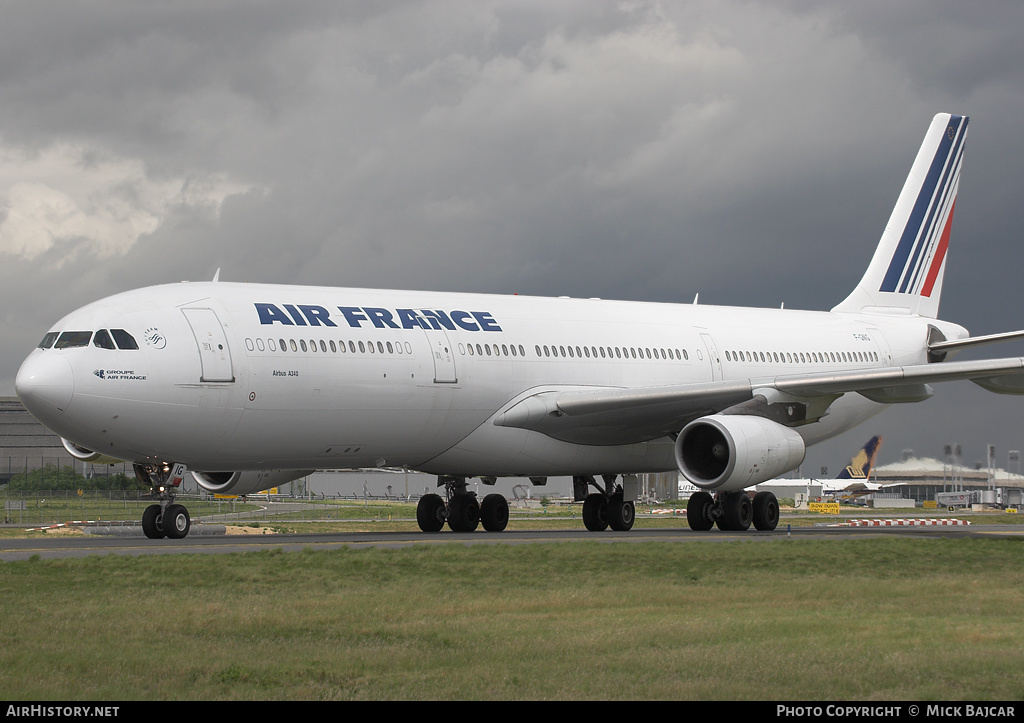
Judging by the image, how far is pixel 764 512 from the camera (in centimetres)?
2639

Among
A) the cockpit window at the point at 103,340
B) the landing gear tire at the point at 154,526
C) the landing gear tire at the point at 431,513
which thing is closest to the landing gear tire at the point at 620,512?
the landing gear tire at the point at 431,513

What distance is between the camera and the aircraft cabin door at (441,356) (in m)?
24.0

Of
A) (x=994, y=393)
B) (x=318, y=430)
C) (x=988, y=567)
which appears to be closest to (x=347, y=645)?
(x=988, y=567)

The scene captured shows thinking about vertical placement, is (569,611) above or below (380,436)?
below

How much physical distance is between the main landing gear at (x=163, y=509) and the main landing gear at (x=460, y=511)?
746cm

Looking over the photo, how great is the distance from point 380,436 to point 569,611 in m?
11.7

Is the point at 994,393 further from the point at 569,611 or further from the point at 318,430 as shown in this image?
the point at 569,611

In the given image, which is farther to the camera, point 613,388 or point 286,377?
point 613,388

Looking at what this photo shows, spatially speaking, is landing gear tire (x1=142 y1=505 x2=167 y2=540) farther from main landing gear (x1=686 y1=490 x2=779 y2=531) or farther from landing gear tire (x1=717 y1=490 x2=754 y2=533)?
landing gear tire (x1=717 y1=490 x2=754 y2=533)

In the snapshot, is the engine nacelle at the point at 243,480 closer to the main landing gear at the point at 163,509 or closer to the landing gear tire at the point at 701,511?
the main landing gear at the point at 163,509

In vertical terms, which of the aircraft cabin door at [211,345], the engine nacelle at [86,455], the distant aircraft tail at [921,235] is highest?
the distant aircraft tail at [921,235]

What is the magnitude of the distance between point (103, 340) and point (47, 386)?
4.06 ft

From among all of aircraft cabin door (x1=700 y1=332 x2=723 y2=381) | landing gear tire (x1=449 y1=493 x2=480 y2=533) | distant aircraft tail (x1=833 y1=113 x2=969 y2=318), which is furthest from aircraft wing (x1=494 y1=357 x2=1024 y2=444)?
distant aircraft tail (x1=833 y1=113 x2=969 y2=318)
